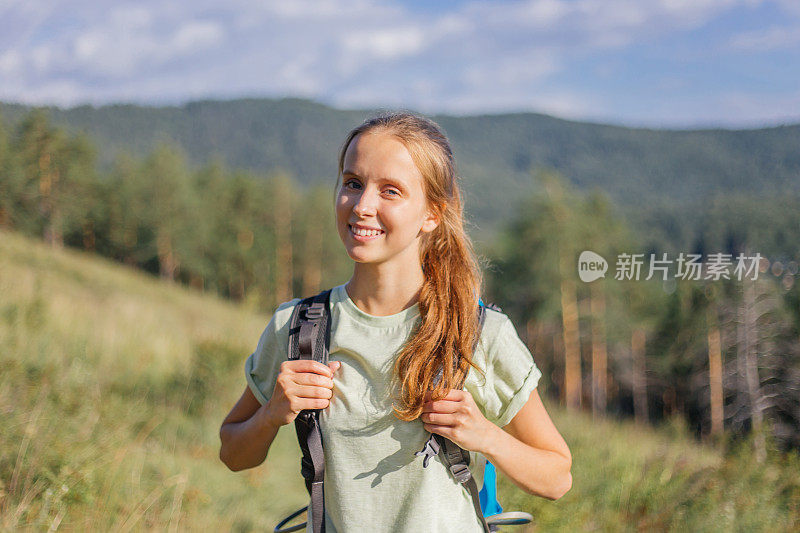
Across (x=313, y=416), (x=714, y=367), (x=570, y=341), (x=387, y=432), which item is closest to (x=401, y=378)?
(x=387, y=432)

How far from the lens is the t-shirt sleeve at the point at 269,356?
1.87 m

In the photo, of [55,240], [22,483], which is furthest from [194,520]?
[55,240]

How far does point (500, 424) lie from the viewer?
5.91 feet

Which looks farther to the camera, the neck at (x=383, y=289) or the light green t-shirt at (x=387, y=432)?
the neck at (x=383, y=289)

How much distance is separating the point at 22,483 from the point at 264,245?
46.2 meters

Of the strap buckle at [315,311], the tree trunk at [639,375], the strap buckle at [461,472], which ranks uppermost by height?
the strap buckle at [315,311]

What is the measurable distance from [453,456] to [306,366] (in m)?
0.44

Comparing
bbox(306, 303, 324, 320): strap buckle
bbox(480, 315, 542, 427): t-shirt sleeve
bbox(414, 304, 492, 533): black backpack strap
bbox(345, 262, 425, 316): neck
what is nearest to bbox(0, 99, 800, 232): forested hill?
bbox(345, 262, 425, 316): neck

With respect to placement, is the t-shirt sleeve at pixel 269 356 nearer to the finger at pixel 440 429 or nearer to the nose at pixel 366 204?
the nose at pixel 366 204

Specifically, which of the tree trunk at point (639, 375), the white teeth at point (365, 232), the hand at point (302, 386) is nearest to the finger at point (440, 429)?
the hand at point (302, 386)

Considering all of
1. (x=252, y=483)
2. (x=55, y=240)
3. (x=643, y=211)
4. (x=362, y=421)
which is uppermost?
(x=643, y=211)

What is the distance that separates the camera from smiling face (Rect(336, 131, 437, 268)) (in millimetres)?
1767

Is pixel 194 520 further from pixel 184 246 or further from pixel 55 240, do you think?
pixel 184 246

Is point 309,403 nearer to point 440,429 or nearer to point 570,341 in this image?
point 440,429
